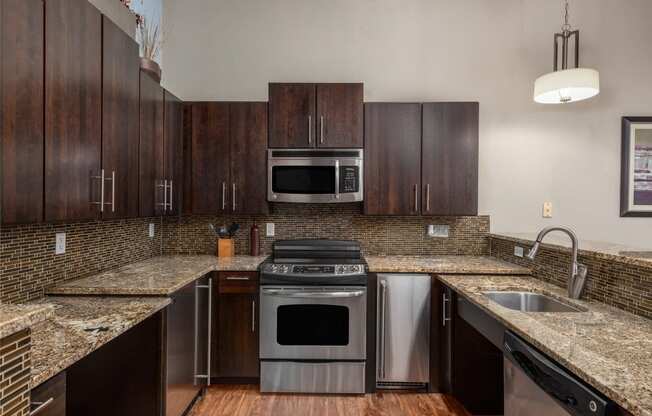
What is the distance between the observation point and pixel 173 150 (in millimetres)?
2539

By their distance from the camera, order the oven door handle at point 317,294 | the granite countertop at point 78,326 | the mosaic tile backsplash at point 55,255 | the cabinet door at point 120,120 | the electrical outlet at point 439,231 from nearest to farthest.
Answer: the granite countertop at point 78,326, the mosaic tile backsplash at point 55,255, the cabinet door at point 120,120, the oven door handle at point 317,294, the electrical outlet at point 439,231

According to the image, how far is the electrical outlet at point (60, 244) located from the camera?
1809mm

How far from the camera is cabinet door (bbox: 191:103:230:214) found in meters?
2.63

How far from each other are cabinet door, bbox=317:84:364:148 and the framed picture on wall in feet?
7.32

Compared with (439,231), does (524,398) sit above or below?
below

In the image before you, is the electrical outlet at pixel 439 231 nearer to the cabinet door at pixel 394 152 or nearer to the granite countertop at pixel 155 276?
the cabinet door at pixel 394 152

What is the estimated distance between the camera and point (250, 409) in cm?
219

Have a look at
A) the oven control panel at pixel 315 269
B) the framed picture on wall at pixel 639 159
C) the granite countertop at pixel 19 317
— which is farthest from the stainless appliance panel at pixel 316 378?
the framed picture on wall at pixel 639 159

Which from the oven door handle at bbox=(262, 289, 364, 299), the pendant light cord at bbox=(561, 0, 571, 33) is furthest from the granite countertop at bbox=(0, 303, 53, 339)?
the pendant light cord at bbox=(561, 0, 571, 33)

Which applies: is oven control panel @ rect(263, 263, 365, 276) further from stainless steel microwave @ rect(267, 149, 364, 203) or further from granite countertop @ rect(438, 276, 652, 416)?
granite countertop @ rect(438, 276, 652, 416)

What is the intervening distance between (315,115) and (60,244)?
175 cm

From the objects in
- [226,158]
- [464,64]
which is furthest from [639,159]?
[226,158]

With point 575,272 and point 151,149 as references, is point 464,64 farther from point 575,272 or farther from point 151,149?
point 151,149

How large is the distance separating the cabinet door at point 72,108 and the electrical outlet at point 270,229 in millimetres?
1449
